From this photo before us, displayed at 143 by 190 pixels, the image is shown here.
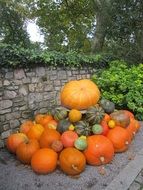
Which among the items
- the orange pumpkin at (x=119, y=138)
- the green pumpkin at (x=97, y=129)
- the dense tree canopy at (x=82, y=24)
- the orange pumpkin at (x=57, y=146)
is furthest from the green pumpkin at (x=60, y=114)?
the dense tree canopy at (x=82, y=24)

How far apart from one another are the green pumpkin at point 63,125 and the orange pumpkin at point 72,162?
2.24ft

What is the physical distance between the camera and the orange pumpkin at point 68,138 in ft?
15.7

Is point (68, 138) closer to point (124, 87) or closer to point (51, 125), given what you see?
point (51, 125)

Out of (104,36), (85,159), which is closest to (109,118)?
(85,159)

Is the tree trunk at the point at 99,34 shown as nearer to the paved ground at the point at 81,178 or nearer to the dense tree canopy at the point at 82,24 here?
the dense tree canopy at the point at 82,24

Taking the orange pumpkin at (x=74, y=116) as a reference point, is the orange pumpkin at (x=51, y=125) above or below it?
below

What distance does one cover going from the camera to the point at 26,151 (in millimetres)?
4680

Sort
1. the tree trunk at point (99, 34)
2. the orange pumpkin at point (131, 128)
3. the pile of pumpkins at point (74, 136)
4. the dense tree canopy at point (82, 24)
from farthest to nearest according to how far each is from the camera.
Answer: the tree trunk at point (99, 34), the dense tree canopy at point (82, 24), the orange pumpkin at point (131, 128), the pile of pumpkins at point (74, 136)

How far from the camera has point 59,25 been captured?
18047 mm

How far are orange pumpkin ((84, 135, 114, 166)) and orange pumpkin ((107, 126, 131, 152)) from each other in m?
0.32

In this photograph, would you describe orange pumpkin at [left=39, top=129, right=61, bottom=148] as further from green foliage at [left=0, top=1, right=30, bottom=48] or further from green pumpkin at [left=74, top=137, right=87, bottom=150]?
green foliage at [left=0, top=1, right=30, bottom=48]

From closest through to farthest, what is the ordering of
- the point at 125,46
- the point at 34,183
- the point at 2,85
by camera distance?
the point at 34,183, the point at 2,85, the point at 125,46

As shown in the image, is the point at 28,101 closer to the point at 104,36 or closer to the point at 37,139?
the point at 37,139

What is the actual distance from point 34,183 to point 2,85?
2.27 metres
